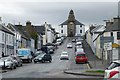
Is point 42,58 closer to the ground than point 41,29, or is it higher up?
closer to the ground

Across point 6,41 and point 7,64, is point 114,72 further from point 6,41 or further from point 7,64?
point 6,41

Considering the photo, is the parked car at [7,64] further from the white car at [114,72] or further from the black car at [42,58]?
the white car at [114,72]

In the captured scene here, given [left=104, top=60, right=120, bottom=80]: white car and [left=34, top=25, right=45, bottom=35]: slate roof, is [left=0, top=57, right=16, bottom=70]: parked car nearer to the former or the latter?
[left=104, top=60, right=120, bottom=80]: white car

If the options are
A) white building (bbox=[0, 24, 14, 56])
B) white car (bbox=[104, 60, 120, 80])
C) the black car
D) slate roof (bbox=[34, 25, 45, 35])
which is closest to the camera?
white car (bbox=[104, 60, 120, 80])

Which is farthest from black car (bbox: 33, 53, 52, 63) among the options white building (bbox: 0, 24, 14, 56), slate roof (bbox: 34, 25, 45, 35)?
slate roof (bbox: 34, 25, 45, 35)

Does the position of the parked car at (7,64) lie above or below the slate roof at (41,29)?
below

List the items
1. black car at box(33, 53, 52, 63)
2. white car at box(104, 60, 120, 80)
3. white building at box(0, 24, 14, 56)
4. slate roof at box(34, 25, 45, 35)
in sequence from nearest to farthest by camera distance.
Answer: white car at box(104, 60, 120, 80), black car at box(33, 53, 52, 63), white building at box(0, 24, 14, 56), slate roof at box(34, 25, 45, 35)

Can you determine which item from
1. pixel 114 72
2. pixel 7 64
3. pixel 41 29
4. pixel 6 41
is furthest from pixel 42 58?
pixel 41 29

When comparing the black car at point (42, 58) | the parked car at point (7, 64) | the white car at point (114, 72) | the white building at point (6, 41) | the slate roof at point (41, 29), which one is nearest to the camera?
the white car at point (114, 72)

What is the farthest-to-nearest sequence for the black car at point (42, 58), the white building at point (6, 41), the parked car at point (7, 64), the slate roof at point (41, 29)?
the slate roof at point (41, 29) → the white building at point (6, 41) → the black car at point (42, 58) → the parked car at point (7, 64)

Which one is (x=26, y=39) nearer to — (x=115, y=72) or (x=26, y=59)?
(x=26, y=59)

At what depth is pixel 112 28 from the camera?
72.0 meters

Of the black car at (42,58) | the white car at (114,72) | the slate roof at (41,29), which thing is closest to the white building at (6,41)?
the black car at (42,58)

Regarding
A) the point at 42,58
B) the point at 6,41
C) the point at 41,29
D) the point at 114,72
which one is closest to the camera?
the point at 114,72
